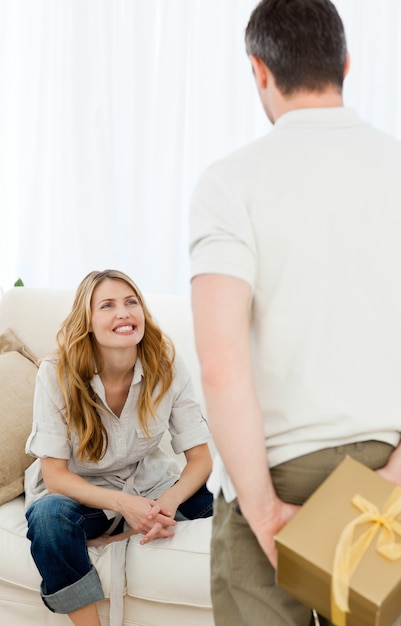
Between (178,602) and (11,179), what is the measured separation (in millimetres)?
2228

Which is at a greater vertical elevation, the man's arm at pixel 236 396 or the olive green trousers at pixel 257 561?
the man's arm at pixel 236 396

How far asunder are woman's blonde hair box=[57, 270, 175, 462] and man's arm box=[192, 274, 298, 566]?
1050mm

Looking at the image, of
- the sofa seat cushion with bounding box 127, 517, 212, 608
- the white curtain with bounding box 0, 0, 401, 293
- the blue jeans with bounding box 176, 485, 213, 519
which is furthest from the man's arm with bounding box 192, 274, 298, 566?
the white curtain with bounding box 0, 0, 401, 293

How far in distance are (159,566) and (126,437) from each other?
1.21ft

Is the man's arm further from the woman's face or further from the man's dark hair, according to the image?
the woman's face

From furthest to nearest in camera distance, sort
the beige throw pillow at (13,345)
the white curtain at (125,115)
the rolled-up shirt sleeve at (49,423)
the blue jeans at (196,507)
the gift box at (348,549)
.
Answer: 1. the white curtain at (125,115)
2. the beige throw pillow at (13,345)
3. the blue jeans at (196,507)
4. the rolled-up shirt sleeve at (49,423)
5. the gift box at (348,549)

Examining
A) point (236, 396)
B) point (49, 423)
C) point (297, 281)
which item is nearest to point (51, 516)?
point (49, 423)

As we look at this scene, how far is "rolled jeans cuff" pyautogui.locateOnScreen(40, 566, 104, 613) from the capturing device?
1901mm

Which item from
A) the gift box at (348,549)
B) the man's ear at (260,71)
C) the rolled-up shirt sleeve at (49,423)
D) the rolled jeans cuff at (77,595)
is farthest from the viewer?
the rolled-up shirt sleeve at (49,423)

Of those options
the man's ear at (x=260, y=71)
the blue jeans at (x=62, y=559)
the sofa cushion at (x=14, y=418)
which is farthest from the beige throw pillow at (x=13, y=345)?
the man's ear at (x=260, y=71)

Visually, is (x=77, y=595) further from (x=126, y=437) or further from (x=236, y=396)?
(x=236, y=396)

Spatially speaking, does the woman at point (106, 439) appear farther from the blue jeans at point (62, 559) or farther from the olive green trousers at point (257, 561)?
the olive green trousers at point (257, 561)

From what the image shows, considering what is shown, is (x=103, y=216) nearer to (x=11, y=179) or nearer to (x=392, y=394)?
(x=11, y=179)

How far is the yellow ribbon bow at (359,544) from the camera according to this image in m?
0.98
